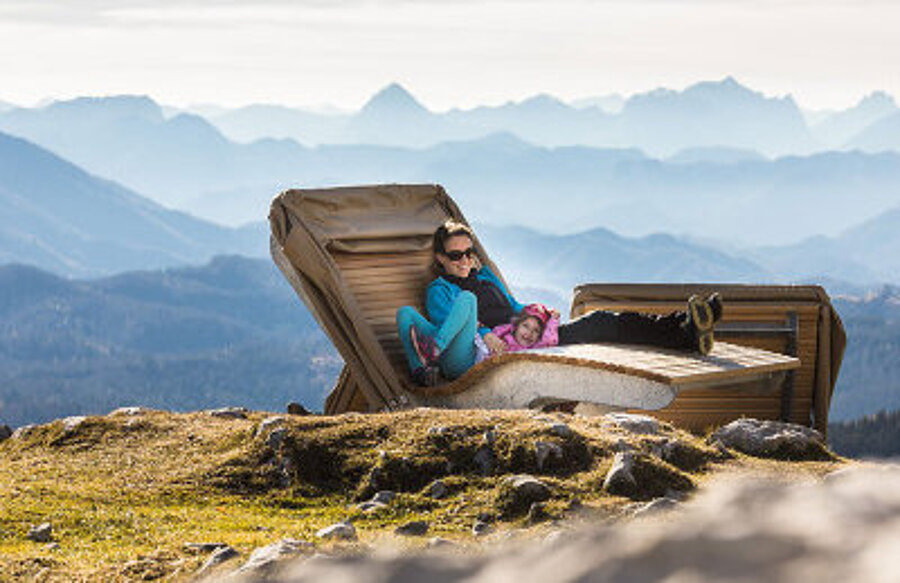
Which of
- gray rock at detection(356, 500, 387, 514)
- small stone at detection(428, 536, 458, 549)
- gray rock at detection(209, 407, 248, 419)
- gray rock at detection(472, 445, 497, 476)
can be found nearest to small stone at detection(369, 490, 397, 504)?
gray rock at detection(356, 500, 387, 514)

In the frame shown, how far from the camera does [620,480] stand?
5480mm

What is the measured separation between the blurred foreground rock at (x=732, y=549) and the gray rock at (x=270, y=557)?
37.2 inches

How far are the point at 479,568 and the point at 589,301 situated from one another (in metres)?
8.90

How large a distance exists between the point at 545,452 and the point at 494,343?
12.2 feet

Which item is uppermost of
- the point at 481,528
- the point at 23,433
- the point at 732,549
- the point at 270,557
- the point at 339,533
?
the point at 732,549

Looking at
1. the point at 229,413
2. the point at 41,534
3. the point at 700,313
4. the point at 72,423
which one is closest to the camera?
the point at 41,534

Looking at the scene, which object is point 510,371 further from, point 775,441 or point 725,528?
point 725,528

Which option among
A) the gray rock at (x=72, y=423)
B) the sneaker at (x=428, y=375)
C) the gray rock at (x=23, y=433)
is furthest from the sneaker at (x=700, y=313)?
the gray rock at (x=23, y=433)

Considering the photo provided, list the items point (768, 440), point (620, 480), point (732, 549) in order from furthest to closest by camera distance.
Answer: point (768, 440)
point (620, 480)
point (732, 549)

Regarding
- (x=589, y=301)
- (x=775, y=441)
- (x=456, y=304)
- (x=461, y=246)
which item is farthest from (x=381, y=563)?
(x=589, y=301)

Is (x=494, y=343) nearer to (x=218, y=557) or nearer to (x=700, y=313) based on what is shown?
(x=700, y=313)

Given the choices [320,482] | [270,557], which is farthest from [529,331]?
[270,557]

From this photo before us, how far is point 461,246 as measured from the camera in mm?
10125

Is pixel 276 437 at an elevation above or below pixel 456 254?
below
